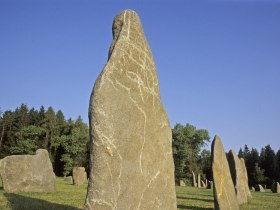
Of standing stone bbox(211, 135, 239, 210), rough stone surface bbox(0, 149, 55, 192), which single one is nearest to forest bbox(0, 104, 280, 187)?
rough stone surface bbox(0, 149, 55, 192)

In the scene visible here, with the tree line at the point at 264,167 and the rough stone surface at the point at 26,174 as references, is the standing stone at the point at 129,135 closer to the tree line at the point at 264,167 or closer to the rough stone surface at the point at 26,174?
the rough stone surface at the point at 26,174

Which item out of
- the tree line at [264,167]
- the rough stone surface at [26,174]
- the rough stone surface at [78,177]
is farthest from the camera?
the tree line at [264,167]

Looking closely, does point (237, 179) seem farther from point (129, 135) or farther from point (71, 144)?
point (71, 144)

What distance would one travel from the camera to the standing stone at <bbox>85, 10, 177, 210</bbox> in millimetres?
8023

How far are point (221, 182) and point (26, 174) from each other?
9629 mm

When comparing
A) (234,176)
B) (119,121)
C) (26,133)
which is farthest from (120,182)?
(26,133)

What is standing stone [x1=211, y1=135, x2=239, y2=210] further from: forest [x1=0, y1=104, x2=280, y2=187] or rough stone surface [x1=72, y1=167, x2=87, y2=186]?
forest [x1=0, y1=104, x2=280, y2=187]

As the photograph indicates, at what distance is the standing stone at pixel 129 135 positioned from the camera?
8023mm

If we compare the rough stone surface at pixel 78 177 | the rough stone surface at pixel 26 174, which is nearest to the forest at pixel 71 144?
the rough stone surface at pixel 78 177

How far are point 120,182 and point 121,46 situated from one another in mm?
3093

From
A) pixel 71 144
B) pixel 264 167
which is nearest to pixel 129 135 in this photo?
pixel 71 144

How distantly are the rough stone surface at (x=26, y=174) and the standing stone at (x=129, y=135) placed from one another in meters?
10.8

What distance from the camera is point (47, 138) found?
77125 mm

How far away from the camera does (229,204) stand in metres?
12.2
